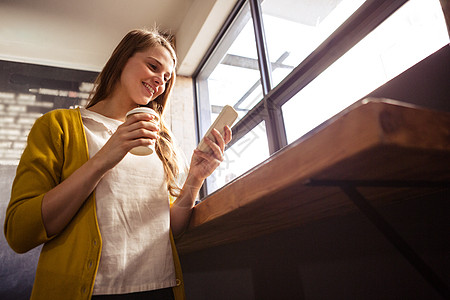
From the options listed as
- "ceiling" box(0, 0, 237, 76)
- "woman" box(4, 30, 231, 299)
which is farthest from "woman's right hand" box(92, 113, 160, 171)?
"ceiling" box(0, 0, 237, 76)

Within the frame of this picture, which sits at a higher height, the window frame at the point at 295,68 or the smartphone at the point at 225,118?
the window frame at the point at 295,68

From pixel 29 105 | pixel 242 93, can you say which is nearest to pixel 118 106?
pixel 242 93

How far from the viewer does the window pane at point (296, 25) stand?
1335 millimetres

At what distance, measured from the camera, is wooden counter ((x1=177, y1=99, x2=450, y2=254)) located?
0.32m

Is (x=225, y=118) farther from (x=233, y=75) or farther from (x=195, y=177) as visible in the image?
(x=233, y=75)

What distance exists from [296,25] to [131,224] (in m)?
1.33

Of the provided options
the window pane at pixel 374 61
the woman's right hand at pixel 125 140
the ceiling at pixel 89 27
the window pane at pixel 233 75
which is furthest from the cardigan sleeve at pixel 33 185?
the ceiling at pixel 89 27

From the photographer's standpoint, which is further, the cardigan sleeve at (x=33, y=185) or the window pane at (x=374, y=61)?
the window pane at (x=374, y=61)

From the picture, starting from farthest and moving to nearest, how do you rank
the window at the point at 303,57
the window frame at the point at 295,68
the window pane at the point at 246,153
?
the window pane at the point at 246,153 → the window frame at the point at 295,68 → the window at the point at 303,57

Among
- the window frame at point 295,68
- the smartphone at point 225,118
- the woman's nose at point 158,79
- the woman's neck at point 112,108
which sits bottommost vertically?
the smartphone at point 225,118

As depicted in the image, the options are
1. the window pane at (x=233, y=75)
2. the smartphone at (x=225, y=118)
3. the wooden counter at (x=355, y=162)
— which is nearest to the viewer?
the wooden counter at (x=355, y=162)

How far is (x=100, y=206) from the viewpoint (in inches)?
31.3

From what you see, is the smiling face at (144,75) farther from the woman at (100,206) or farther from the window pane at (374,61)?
the window pane at (374,61)

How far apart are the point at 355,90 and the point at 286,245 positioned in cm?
63
